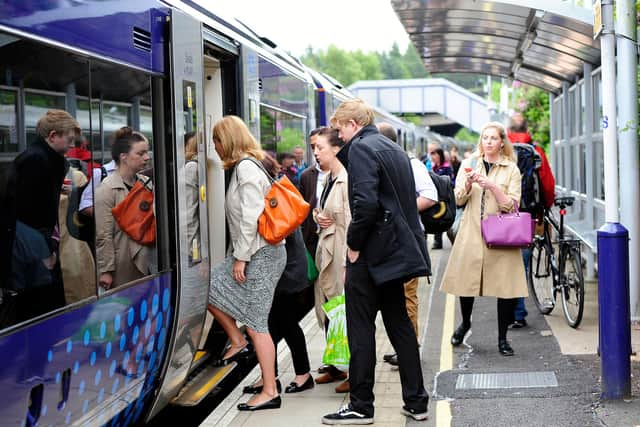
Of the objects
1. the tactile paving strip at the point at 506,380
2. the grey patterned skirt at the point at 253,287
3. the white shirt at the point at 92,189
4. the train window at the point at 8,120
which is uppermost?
the train window at the point at 8,120

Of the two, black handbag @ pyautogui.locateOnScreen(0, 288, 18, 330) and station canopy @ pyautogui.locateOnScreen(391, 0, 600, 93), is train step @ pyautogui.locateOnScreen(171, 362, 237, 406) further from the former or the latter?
station canopy @ pyautogui.locateOnScreen(391, 0, 600, 93)

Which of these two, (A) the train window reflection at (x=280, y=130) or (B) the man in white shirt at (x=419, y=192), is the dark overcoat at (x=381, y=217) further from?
(A) the train window reflection at (x=280, y=130)

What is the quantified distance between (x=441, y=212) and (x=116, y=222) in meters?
3.07

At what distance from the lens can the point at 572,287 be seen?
8.80 metres

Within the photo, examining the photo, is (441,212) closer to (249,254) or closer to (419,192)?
(419,192)

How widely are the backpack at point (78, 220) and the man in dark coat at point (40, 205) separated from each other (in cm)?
7

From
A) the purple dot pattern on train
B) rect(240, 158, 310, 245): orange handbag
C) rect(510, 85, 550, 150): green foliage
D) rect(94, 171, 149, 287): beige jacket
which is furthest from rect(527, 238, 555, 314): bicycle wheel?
rect(510, 85, 550, 150): green foliage

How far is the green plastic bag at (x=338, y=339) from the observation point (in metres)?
6.32

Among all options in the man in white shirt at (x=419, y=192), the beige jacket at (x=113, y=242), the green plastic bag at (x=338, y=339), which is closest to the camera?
the beige jacket at (x=113, y=242)

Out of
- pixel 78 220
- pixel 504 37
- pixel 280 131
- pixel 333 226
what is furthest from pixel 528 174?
pixel 78 220

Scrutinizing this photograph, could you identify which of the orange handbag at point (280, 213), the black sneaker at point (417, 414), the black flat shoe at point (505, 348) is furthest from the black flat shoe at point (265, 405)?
the black flat shoe at point (505, 348)

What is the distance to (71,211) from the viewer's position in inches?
166

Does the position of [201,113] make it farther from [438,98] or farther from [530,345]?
[438,98]

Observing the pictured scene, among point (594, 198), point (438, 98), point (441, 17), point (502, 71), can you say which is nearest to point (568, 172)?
point (502, 71)
